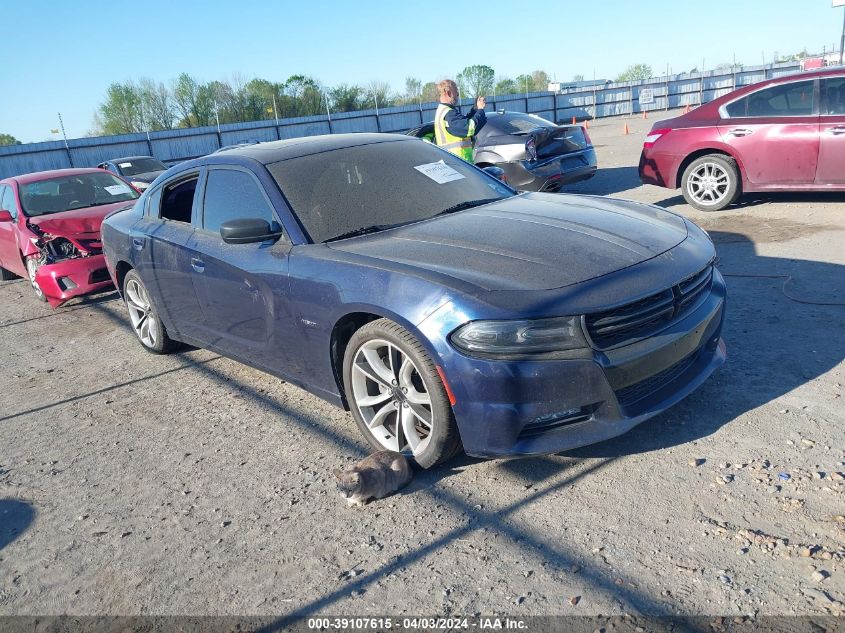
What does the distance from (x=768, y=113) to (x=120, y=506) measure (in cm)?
787

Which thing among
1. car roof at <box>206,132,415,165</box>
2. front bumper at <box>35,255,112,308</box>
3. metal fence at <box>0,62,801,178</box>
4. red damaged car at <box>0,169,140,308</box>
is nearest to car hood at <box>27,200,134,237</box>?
red damaged car at <box>0,169,140,308</box>

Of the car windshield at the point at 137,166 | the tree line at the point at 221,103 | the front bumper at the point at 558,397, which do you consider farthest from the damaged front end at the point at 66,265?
the tree line at the point at 221,103

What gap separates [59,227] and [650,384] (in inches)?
279

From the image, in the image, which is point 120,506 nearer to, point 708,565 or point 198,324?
point 198,324

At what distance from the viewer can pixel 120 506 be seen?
11.4 feet

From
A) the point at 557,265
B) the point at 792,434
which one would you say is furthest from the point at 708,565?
the point at 557,265

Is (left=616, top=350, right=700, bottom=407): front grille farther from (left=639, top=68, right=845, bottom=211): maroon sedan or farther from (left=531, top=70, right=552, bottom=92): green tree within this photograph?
(left=531, top=70, right=552, bottom=92): green tree

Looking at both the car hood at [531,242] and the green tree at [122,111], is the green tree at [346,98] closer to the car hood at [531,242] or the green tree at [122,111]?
the green tree at [122,111]

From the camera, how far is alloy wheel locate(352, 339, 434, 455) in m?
3.31

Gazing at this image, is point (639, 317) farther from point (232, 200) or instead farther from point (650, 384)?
point (232, 200)

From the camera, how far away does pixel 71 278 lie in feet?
25.1

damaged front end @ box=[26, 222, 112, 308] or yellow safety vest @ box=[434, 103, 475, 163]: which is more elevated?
yellow safety vest @ box=[434, 103, 475, 163]

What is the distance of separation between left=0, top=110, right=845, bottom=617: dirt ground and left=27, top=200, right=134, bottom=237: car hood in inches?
140

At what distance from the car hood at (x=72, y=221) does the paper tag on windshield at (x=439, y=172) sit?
495cm
